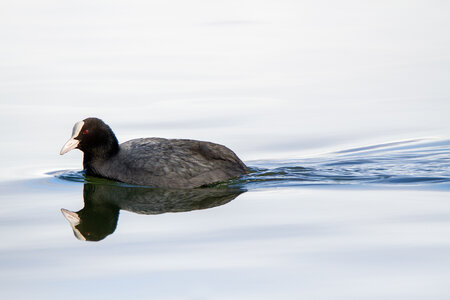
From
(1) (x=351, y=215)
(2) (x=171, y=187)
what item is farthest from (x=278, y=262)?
(2) (x=171, y=187)

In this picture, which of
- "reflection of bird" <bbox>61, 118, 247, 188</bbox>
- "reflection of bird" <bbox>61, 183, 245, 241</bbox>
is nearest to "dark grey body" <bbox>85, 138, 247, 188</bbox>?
"reflection of bird" <bbox>61, 118, 247, 188</bbox>

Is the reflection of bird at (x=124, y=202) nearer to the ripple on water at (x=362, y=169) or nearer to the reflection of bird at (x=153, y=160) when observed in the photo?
the reflection of bird at (x=153, y=160)

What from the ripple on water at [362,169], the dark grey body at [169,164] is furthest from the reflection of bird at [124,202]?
the ripple on water at [362,169]

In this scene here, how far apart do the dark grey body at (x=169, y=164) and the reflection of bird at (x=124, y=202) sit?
0.14 metres

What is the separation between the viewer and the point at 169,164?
9.93 metres

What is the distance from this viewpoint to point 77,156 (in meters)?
12.1

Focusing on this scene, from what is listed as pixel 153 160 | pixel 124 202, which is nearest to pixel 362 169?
pixel 153 160

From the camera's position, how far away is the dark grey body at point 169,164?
988 cm

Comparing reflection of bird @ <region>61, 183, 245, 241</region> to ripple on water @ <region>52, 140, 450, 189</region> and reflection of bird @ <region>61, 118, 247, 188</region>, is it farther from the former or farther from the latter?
ripple on water @ <region>52, 140, 450, 189</region>

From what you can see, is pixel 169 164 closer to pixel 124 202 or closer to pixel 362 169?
pixel 124 202

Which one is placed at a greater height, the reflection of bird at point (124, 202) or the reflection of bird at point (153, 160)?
the reflection of bird at point (153, 160)

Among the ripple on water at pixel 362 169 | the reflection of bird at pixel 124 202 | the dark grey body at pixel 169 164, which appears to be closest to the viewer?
the reflection of bird at pixel 124 202

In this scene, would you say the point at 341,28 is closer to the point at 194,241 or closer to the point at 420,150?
→ the point at 420,150

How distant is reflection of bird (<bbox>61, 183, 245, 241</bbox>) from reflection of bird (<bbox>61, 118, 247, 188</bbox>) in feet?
0.50
